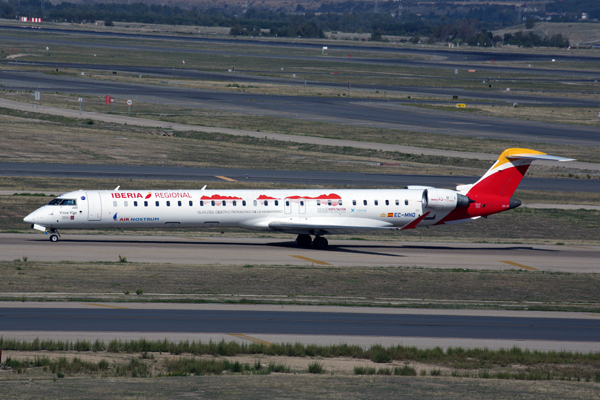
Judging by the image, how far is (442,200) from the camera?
39219 millimetres

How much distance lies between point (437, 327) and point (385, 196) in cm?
1600

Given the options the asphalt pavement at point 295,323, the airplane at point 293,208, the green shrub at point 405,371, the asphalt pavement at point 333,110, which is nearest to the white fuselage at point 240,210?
the airplane at point 293,208

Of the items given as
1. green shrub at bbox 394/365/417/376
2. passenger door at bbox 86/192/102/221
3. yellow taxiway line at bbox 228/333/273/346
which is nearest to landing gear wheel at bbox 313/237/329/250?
passenger door at bbox 86/192/102/221

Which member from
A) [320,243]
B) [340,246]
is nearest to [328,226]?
[320,243]

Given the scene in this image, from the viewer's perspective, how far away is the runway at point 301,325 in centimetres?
2228

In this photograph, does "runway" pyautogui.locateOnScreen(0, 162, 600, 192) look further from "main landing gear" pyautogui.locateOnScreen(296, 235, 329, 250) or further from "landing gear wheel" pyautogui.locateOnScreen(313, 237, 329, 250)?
"landing gear wheel" pyautogui.locateOnScreen(313, 237, 329, 250)

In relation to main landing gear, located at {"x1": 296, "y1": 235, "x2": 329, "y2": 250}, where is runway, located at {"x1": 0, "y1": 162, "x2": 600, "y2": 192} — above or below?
above

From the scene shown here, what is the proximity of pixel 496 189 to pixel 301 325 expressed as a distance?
67.9 ft

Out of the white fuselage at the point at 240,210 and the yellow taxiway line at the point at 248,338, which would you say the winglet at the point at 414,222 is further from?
the yellow taxiway line at the point at 248,338

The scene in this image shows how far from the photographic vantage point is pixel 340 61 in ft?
567

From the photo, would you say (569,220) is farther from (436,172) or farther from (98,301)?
(98,301)

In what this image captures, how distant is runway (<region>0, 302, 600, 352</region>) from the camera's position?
73.1ft

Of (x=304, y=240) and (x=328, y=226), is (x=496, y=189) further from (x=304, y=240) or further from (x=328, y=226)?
(x=304, y=240)

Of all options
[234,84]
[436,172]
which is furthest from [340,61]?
[436,172]
